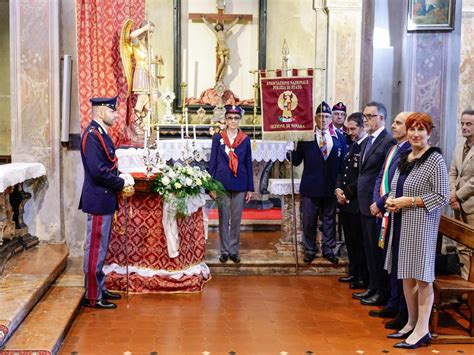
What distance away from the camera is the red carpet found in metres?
9.52

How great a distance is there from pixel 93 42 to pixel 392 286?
13.0ft

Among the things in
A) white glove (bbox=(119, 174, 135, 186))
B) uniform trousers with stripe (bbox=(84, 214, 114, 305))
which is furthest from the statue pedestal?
white glove (bbox=(119, 174, 135, 186))

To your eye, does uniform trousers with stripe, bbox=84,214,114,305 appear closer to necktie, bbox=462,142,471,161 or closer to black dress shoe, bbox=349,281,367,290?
black dress shoe, bbox=349,281,367,290

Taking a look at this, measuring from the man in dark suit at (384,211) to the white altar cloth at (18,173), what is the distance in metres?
3.19

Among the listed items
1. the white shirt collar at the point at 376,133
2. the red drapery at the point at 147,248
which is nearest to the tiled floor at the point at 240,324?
the red drapery at the point at 147,248

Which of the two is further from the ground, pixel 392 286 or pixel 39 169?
pixel 39 169

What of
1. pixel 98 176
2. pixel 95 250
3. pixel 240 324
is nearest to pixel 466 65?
pixel 240 324

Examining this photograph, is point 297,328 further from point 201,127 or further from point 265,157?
point 201,127

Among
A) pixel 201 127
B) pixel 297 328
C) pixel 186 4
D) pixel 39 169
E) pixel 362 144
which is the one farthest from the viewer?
pixel 186 4

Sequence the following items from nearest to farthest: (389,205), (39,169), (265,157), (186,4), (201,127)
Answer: (389,205)
(39,169)
(265,157)
(201,127)
(186,4)

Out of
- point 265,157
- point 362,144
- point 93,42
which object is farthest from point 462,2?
point 93,42

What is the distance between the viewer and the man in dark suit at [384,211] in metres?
5.34

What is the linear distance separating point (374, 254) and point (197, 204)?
172 cm

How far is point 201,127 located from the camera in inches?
396
